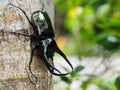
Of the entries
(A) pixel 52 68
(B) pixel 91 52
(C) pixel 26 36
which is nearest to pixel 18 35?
(C) pixel 26 36

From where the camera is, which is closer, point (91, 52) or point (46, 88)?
point (46, 88)

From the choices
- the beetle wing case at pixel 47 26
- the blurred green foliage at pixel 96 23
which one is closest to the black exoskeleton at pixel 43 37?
the beetle wing case at pixel 47 26

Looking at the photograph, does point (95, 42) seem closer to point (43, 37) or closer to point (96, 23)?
point (96, 23)

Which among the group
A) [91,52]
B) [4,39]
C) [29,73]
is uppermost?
[4,39]

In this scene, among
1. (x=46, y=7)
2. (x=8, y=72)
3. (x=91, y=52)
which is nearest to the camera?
(x=8, y=72)

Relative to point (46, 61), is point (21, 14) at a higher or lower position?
higher

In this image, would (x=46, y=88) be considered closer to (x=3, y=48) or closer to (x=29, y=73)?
(x=29, y=73)

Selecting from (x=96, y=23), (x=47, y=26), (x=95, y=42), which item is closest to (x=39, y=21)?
(x=47, y=26)

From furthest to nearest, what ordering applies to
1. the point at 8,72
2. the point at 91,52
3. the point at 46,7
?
the point at 91,52 → the point at 46,7 → the point at 8,72
